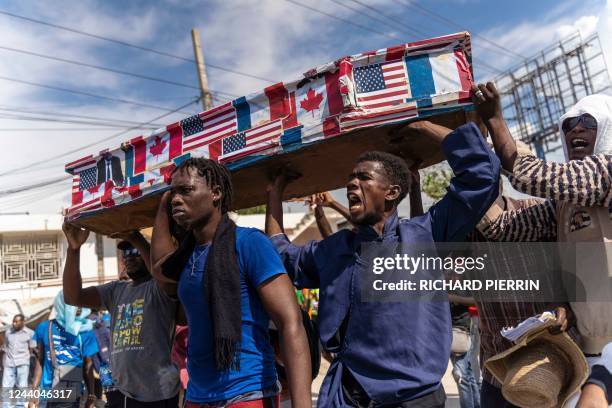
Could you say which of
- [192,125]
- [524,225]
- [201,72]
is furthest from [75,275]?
[201,72]

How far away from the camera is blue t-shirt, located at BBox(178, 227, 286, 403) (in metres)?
2.05

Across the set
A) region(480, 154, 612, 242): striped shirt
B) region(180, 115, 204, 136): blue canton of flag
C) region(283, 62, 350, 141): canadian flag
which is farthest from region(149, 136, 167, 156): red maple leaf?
region(480, 154, 612, 242): striped shirt

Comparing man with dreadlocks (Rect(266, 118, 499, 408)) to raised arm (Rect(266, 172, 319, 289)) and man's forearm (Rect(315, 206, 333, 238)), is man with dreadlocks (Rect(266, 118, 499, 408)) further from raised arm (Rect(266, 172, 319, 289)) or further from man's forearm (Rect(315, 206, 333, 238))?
man's forearm (Rect(315, 206, 333, 238))

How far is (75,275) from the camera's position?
352 centimetres

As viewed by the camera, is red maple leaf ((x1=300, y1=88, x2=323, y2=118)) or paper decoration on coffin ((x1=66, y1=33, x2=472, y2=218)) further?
red maple leaf ((x1=300, y1=88, x2=323, y2=118))

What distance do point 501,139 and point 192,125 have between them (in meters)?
1.62

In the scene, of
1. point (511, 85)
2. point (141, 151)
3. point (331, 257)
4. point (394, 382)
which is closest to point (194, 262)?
point (331, 257)

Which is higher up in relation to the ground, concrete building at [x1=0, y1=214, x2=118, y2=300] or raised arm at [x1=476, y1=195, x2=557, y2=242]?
concrete building at [x1=0, y1=214, x2=118, y2=300]

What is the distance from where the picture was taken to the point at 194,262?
2.29 m

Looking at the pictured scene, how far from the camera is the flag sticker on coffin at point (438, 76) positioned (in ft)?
7.39

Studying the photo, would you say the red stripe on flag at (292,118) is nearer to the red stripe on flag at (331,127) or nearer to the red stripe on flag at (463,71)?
the red stripe on flag at (331,127)

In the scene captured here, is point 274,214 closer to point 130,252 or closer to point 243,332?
point 243,332

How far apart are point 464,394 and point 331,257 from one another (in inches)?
147

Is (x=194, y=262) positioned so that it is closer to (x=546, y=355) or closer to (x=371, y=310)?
(x=371, y=310)
